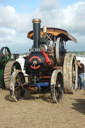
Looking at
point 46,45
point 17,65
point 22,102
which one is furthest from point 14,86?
point 17,65

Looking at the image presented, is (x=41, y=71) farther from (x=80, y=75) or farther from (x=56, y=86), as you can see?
(x=80, y=75)

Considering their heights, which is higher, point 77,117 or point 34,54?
point 34,54

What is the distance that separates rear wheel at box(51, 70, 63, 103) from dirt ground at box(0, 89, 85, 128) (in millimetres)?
184

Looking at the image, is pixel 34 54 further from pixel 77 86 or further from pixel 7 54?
pixel 77 86

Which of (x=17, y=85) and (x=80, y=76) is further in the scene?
(x=80, y=76)

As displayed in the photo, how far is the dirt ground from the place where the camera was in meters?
4.01

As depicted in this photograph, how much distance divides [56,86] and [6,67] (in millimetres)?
2710

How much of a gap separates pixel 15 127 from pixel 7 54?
535 centimetres

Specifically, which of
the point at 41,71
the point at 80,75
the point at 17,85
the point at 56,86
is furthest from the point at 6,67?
the point at 80,75

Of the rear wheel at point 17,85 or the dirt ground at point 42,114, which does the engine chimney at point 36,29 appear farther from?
the dirt ground at point 42,114

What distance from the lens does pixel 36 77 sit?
6113 millimetres

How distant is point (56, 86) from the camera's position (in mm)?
5922

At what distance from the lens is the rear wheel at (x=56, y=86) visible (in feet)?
18.4

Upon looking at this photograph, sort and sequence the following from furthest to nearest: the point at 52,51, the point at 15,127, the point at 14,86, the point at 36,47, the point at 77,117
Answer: the point at 52,51
the point at 36,47
the point at 14,86
the point at 77,117
the point at 15,127
